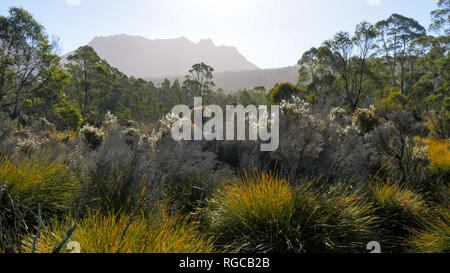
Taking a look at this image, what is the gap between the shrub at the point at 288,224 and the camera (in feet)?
10.2

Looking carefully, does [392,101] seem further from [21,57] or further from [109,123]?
[21,57]

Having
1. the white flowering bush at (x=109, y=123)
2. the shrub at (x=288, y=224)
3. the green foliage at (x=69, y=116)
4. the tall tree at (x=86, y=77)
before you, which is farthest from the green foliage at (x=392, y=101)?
the tall tree at (x=86, y=77)

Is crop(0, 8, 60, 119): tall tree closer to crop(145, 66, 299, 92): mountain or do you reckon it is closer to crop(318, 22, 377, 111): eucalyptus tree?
crop(318, 22, 377, 111): eucalyptus tree

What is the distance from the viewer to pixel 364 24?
2728 cm

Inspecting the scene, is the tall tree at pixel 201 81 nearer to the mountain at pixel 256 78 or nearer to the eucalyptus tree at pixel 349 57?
the eucalyptus tree at pixel 349 57

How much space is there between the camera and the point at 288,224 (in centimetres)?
314

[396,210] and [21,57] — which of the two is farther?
[21,57]

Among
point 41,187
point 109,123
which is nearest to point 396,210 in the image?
point 41,187

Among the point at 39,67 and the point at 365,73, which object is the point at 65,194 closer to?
the point at 39,67

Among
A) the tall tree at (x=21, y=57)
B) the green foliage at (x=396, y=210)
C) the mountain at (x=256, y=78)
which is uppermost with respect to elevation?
the mountain at (x=256, y=78)

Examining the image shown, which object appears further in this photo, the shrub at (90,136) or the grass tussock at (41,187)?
the shrub at (90,136)

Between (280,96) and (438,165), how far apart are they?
2179cm

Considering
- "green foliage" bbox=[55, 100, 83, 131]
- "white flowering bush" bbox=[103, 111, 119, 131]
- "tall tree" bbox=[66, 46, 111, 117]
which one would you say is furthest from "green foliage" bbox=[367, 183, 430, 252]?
"tall tree" bbox=[66, 46, 111, 117]
